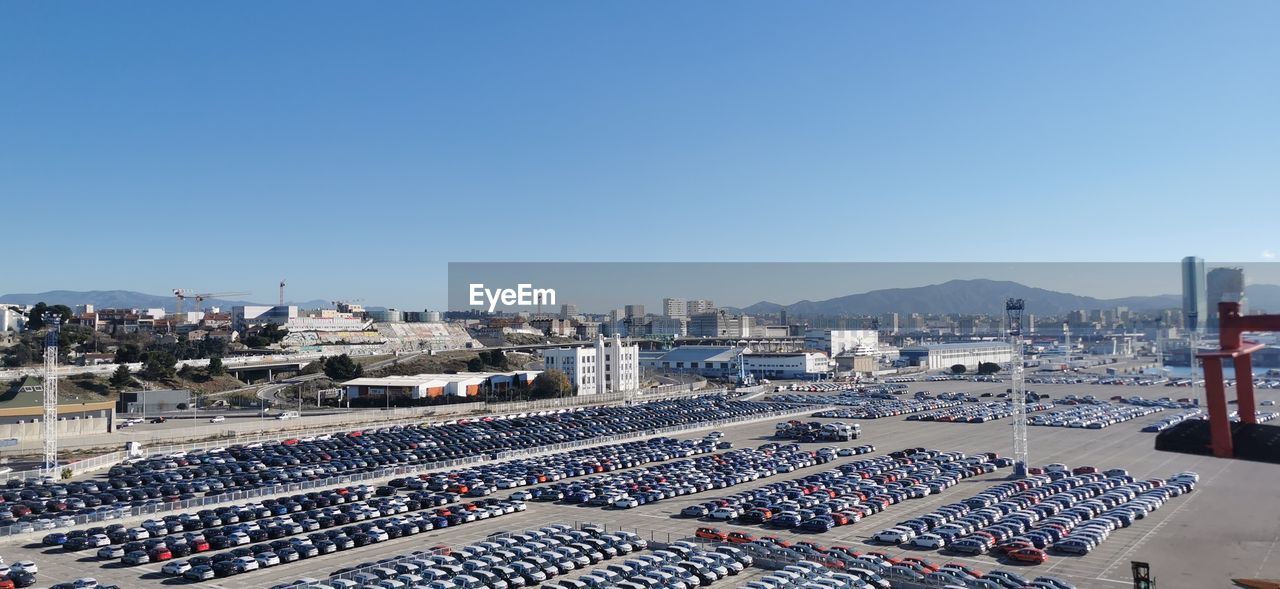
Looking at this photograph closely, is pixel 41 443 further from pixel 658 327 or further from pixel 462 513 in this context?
pixel 658 327

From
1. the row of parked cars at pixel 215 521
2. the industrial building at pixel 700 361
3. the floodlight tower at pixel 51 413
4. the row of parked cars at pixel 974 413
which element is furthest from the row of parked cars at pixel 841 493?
the industrial building at pixel 700 361

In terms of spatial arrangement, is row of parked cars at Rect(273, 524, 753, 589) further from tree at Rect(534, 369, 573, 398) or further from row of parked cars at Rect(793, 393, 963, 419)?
tree at Rect(534, 369, 573, 398)

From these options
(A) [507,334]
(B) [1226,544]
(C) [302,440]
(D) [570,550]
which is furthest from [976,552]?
(A) [507,334]

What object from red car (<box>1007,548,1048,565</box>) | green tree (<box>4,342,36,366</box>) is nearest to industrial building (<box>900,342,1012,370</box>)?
green tree (<box>4,342,36,366</box>)

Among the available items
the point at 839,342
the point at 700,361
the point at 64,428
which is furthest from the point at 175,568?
the point at 839,342

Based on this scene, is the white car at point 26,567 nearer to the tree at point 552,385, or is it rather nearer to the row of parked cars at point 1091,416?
the tree at point 552,385

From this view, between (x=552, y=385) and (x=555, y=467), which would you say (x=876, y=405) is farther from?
(x=555, y=467)
